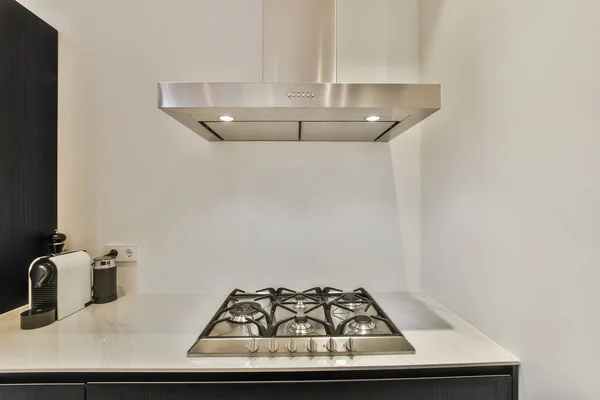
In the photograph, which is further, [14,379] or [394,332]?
[394,332]

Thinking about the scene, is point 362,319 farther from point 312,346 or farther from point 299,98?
point 299,98

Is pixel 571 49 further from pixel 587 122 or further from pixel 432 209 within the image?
pixel 432 209

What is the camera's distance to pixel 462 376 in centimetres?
86

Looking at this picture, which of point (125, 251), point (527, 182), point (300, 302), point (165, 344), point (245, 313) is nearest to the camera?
point (527, 182)

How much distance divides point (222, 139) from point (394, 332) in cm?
Answer: 105

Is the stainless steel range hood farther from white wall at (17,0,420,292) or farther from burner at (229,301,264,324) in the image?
burner at (229,301,264,324)

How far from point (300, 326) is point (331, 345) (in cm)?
13

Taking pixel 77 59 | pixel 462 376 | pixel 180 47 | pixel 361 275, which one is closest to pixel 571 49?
pixel 462 376

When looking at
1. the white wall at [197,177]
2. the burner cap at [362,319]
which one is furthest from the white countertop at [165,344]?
the white wall at [197,177]

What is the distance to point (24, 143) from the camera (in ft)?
4.16

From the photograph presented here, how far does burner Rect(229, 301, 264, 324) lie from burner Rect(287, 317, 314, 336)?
0.14m

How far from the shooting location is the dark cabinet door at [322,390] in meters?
0.84

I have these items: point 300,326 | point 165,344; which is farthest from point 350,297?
point 165,344

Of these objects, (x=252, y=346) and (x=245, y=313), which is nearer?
(x=252, y=346)
